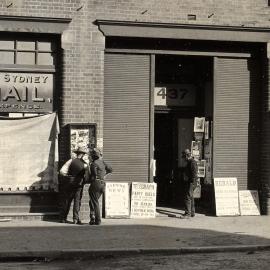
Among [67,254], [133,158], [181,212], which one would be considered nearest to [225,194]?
[181,212]

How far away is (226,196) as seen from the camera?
49.0 feet

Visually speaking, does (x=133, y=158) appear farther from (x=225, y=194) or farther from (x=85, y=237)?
(x=85, y=237)

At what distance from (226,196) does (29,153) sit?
16.0ft

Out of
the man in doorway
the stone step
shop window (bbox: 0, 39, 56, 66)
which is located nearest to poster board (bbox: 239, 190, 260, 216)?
the man in doorway

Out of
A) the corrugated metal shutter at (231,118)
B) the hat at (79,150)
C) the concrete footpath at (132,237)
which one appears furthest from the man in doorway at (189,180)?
the hat at (79,150)

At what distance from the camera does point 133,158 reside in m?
14.6

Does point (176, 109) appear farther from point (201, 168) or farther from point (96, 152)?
point (96, 152)

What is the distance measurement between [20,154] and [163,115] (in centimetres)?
443

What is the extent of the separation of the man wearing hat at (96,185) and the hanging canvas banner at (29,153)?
3.95ft

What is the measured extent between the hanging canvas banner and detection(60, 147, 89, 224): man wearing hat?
60 centimetres

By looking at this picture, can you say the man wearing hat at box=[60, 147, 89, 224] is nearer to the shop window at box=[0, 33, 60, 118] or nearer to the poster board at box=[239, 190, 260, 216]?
the shop window at box=[0, 33, 60, 118]

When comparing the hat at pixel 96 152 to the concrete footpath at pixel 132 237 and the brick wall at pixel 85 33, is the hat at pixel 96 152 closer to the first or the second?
the brick wall at pixel 85 33

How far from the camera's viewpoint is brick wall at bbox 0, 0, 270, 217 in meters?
13.8

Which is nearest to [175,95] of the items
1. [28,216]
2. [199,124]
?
[199,124]
